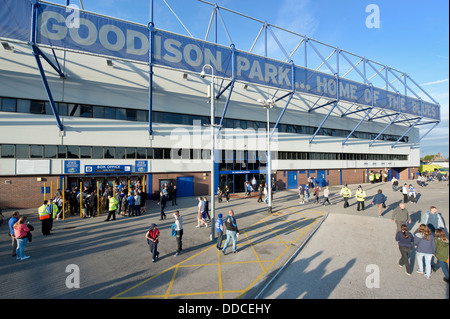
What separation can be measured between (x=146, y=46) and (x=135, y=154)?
934 centimetres

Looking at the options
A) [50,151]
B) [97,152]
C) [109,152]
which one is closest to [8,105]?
[50,151]

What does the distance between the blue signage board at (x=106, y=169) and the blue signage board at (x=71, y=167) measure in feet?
1.92

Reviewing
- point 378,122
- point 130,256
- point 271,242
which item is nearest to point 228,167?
point 271,242

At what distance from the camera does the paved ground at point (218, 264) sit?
555 cm

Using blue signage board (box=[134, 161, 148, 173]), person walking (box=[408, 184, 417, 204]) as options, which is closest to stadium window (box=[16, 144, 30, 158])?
blue signage board (box=[134, 161, 148, 173])

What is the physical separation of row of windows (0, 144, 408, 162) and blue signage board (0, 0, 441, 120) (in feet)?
26.0

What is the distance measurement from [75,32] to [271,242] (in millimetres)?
17802

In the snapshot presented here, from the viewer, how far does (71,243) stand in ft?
30.1

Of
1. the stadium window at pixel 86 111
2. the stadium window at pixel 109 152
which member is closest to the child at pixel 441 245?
the stadium window at pixel 109 152

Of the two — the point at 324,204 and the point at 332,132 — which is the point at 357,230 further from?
the point at 332,132

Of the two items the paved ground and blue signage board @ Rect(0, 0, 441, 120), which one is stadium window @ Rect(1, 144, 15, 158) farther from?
blue signage board @ Rect(0, 0, 441, 120)

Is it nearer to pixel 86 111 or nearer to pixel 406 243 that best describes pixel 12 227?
pixel 86 111

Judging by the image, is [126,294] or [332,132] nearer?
[126,294]

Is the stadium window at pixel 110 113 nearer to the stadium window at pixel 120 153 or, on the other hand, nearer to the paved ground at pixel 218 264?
the stadium window at pixel 120 153
